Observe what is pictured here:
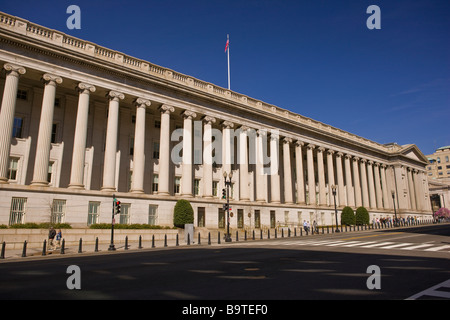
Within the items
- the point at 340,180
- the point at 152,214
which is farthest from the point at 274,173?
the point at 152,214

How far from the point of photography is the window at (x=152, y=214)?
35375 mm

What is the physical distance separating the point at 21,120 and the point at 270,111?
34.1m

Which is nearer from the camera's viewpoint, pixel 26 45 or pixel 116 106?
pixel 26 45

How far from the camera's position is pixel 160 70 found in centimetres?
3928

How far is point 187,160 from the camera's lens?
39969 millimetres

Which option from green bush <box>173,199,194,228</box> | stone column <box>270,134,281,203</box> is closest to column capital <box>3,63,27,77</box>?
green bush <box>173,199,194,228</box>

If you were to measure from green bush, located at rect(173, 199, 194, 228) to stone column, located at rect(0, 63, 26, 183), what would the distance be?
16.2 metres

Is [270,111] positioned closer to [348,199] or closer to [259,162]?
[259,162]

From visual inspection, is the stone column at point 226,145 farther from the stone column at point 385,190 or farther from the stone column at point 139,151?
the stone column at point 385,190

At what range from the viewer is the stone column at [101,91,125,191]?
3328 cm

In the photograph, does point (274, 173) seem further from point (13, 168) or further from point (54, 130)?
point (13, 168)

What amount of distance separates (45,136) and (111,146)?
20.8 feet

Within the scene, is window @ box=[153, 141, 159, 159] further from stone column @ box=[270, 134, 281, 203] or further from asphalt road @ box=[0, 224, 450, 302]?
asphalt road @ box=[0, 224, 450, 302]

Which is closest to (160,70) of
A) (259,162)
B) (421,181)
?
(259,162)
